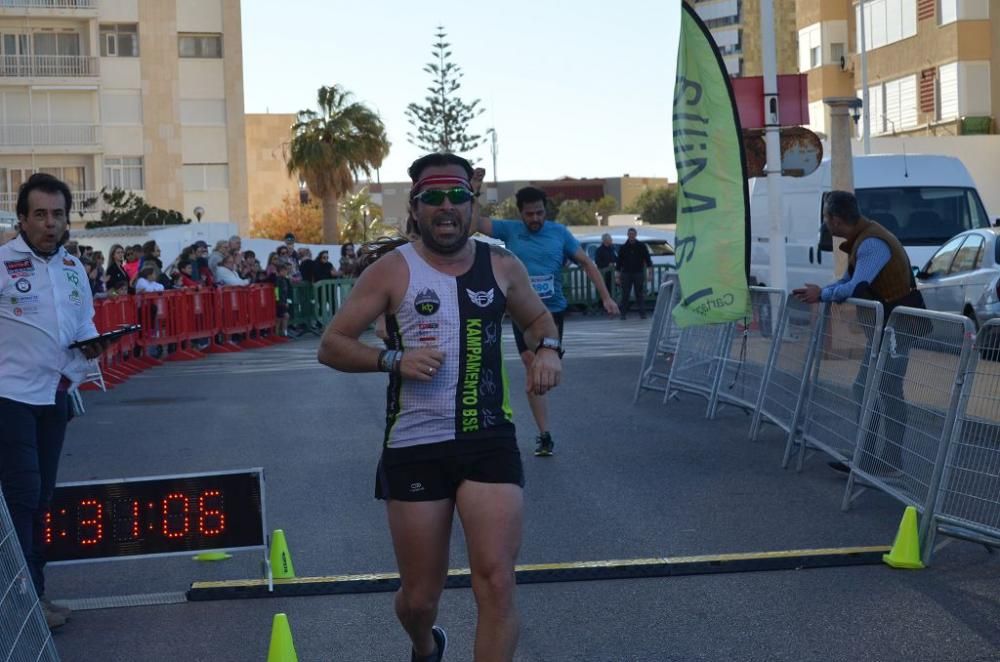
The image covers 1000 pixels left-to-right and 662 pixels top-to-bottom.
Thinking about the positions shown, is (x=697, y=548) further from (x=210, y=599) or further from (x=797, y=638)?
(x=210, y=599)

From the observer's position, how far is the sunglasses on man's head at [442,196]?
537 cm

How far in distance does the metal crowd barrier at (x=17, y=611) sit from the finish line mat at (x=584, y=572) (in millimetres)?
2265

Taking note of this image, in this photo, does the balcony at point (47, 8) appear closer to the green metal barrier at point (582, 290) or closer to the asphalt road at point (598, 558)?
the green metal barrier at point (582, 290)

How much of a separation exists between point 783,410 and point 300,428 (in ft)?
15.6

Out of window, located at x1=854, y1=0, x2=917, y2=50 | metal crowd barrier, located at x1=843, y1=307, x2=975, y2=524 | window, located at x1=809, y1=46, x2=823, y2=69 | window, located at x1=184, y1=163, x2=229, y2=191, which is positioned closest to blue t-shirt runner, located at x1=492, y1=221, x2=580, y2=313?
metal crowd barrier, located at x1=843, y1=307, x2=975, y2=524

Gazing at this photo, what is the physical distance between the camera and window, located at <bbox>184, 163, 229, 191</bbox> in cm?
7069

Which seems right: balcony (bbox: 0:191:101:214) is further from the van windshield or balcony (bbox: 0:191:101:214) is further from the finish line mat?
the finish line mat

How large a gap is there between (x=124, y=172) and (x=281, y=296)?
39.9 meters

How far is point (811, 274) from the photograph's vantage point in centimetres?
2506

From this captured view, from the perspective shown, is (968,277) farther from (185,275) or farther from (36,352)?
(36,352)

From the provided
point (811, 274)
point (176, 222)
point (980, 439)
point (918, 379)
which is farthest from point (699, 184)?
point (176, 222)

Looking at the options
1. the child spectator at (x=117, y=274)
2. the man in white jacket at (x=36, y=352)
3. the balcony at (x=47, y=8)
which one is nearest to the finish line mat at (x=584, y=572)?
the man in white jacket at (x=36, y=352)

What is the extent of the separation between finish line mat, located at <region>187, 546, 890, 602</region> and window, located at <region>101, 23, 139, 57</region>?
64.1 m

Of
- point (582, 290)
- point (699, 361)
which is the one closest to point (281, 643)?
point (699, 361)
